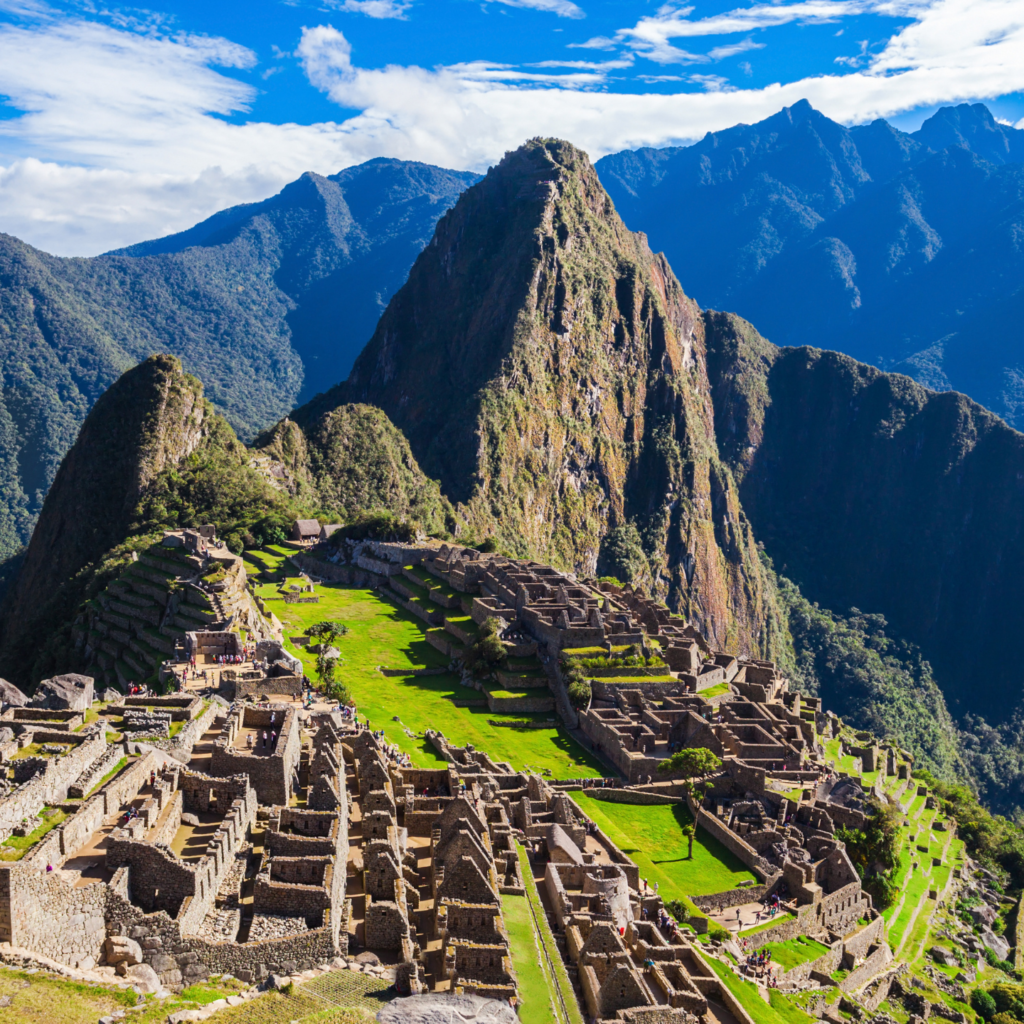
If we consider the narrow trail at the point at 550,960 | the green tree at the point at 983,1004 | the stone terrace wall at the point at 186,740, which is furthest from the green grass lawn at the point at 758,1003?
the green tree at the point at 983,1004

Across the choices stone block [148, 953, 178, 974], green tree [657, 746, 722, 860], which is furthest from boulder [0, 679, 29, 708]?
green tree [657, 746, 722, 860]

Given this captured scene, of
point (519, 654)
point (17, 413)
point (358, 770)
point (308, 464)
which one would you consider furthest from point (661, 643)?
point (17, 413)

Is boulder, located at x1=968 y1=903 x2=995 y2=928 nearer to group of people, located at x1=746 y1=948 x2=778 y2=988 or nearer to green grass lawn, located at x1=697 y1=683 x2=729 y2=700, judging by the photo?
green grass lawn, located at x1=697 y1=683 x2=729 y2=700

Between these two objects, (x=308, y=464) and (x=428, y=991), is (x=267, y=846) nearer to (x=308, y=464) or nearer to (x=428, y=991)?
(x=428, y=991)

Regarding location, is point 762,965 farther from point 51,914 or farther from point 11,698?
point 11,698

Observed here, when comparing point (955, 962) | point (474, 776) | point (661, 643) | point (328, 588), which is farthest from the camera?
point (328, 588)

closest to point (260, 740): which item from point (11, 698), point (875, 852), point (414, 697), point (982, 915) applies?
point (11, 698)

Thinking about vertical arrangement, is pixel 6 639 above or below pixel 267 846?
below
